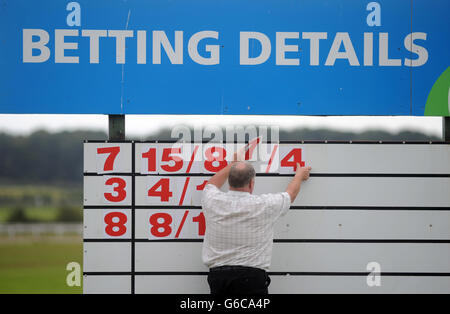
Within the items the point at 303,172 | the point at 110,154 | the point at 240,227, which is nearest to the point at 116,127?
the point at 110,154

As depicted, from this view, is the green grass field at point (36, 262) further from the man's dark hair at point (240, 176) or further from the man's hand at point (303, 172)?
the man's dark hair at point (240, 176)

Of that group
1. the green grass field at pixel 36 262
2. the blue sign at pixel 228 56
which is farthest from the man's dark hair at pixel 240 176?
the green grass field at pixel 36 262

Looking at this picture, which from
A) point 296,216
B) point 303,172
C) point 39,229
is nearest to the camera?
point 303,172

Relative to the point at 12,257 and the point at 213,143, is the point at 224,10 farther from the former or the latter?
the point at 12,257

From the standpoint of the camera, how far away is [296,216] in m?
4.62

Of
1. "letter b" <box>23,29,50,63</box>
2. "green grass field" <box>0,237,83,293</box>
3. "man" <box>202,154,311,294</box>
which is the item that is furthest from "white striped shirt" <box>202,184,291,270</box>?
"green grass field" <box>0,237,83,293</box>

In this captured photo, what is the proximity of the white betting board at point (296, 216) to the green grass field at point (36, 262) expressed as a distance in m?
43.7

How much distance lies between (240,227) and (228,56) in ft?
5.76

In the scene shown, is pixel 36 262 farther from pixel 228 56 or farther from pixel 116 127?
pixel 228 56

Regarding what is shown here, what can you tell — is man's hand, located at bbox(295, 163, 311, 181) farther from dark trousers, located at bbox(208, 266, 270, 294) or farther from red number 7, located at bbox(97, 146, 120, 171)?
red number 7, located at bbox(97, 146, 120, 171)

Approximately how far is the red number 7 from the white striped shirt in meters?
1.18

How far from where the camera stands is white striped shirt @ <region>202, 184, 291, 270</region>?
3.89 metres

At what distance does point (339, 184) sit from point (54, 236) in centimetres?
6998

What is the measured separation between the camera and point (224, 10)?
4.61 meters
